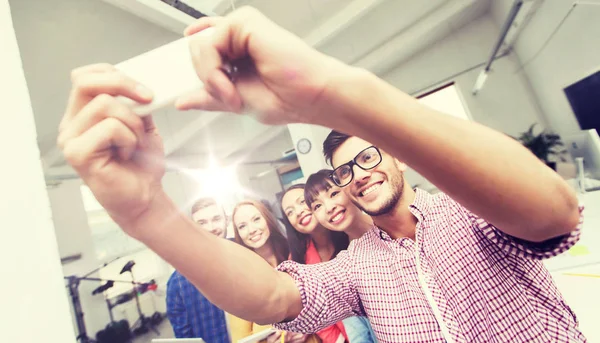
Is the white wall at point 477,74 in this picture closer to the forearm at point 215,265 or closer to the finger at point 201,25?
the forearm at point 215,265

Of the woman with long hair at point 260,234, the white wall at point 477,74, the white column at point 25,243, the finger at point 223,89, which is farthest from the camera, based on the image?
the white wall at point 477,74

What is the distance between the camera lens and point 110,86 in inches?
13.9

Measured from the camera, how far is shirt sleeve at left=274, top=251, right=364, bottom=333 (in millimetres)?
792

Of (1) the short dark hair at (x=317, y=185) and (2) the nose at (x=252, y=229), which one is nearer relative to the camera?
(1) the short dark hair at (x=317, y=185)

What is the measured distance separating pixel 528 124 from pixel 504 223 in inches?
170

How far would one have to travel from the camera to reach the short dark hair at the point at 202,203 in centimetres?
195

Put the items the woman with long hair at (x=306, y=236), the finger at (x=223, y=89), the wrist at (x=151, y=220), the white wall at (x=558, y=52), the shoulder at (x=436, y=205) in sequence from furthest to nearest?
the white wall at (x=558, y=52) → the woman with long hair at (x=306, y=236) → the shoulder at (x=436, y=205) → the wrist at (x=151, y=220) → the finger at (x=223, y=89)

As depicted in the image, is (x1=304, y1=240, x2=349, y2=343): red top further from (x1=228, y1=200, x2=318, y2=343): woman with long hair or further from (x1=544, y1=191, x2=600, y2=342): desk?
(x1=544, y1=191, x2=600, y2=342): desk

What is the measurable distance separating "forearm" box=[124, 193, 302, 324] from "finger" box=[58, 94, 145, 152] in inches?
5.9

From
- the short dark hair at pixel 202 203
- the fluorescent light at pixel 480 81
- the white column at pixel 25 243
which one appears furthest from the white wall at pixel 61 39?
the fluorescent light at pixel 480 81

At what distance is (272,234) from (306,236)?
0.83ft

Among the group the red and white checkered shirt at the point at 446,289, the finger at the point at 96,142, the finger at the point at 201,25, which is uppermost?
the finger at the point at 201,25

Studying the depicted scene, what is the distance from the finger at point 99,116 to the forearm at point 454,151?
0.27 meters

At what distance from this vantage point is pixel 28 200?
0.59 m
